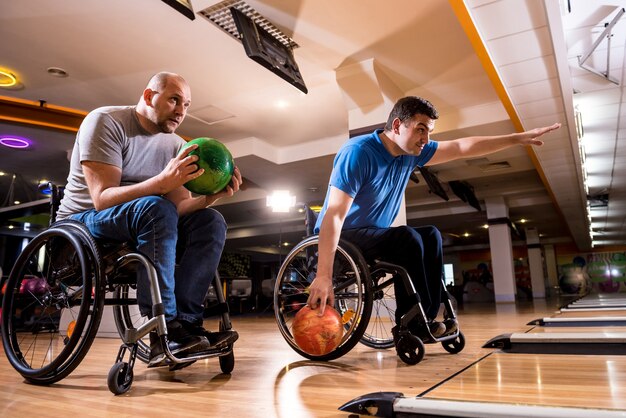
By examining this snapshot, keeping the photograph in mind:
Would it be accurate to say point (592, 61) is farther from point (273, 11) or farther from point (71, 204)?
point (71, 204)

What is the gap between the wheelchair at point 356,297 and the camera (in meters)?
1.84

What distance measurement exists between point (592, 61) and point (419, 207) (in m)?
8.50

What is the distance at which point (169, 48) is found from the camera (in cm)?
504

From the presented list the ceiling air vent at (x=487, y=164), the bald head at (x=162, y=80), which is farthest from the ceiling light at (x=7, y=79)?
the ceiling air vent at (x=487, y=164)

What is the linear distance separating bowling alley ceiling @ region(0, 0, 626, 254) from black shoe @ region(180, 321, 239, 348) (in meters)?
3.00

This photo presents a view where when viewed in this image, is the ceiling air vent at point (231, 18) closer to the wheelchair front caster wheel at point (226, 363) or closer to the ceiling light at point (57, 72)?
the ceiling light at point (57, 72)

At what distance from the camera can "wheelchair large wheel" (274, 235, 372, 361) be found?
1.86 metres

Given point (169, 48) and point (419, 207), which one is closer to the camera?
point (169, 48)

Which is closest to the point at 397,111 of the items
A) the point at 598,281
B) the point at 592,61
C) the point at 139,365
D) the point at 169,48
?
the point at 139,365

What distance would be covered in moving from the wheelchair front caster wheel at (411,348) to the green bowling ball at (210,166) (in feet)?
3.15

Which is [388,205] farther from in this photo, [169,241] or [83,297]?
[83,297]

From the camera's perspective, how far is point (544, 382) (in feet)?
4.03

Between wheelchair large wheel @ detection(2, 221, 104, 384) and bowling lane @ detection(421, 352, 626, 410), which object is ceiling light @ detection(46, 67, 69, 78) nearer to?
wheelchair large wheel @ detection(2, 221, 104, 384)

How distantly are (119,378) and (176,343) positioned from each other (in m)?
0.19
